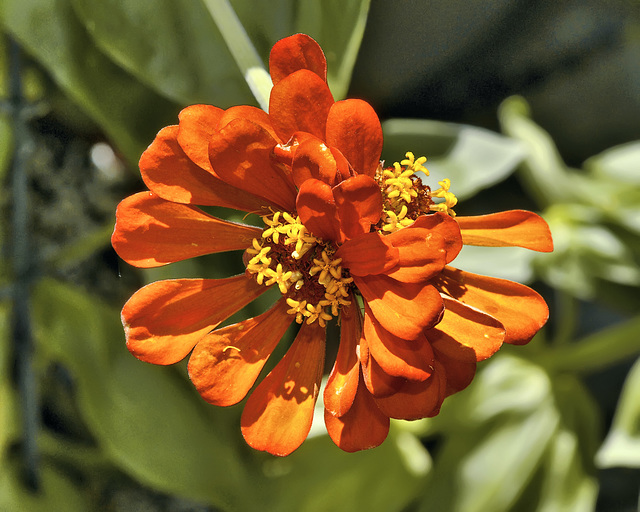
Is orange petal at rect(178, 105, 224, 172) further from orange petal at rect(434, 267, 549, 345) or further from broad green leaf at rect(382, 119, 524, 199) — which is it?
broad green leaf at rect(382, 119, 524, 199)

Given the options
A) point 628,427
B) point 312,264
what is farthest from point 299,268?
point 628,427

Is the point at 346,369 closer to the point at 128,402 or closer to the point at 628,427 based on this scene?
the point at 128,402

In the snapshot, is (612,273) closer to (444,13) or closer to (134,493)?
(444,13)

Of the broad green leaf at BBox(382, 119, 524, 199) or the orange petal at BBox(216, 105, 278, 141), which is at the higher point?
the orange petal at BBox(216, 105, 278, 141)

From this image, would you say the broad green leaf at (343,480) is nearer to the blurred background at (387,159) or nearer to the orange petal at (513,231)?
the blurred background at (387,159)

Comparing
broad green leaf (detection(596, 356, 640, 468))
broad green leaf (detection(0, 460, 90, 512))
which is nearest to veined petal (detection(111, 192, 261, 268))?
broad green leaf (detection(0, 460, 90, 512))
